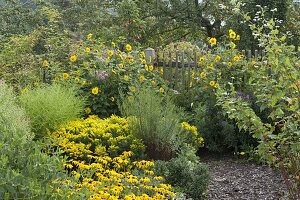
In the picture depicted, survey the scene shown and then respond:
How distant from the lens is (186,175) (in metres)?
5.23

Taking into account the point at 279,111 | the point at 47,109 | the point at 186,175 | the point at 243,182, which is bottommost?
the point at 243,182

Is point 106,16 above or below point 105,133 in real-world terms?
above

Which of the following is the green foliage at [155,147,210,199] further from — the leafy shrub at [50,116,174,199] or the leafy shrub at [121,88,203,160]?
the leafy shrub at [121,88,203,160]

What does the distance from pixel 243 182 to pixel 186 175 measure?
941 millimetres

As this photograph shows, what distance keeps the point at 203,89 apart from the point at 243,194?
7.98ft

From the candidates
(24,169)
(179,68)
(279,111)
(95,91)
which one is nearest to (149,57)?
(179,68)

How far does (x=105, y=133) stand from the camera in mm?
5902

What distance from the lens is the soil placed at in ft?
17.9

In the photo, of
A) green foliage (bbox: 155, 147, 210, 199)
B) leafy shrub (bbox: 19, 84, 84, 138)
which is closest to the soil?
green foliage (bbox: 155, 147, 210, 199)

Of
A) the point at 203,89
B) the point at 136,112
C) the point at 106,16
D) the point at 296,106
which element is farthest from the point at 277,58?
the point at 106,16

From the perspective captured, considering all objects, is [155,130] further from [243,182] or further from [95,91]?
[95,91]

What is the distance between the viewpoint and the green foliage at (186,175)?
518cm

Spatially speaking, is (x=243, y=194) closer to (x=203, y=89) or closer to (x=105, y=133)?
(x=105, y=133)

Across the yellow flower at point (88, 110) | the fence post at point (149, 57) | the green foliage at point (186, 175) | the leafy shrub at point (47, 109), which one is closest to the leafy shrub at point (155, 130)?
the green foliage at point (186, 175)
